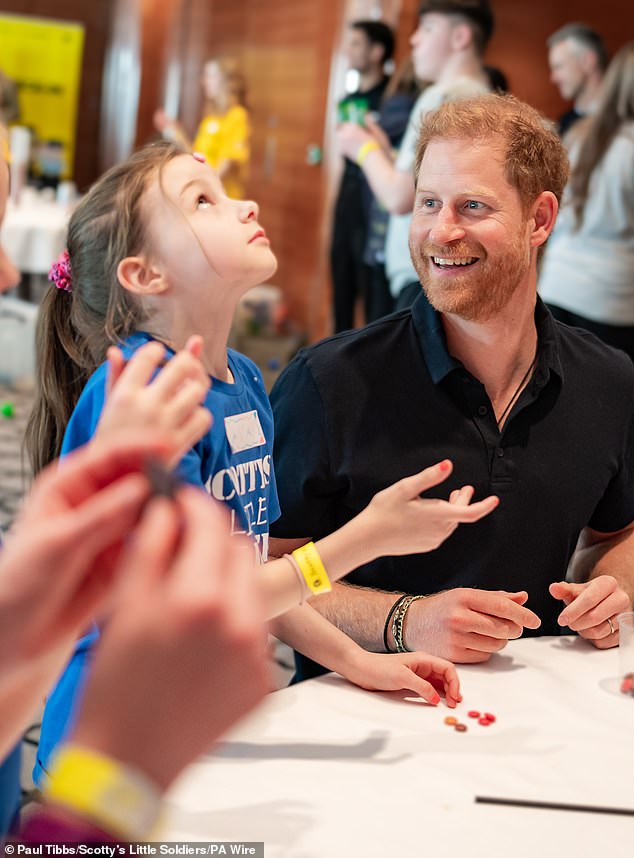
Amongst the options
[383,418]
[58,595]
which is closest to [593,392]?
[383,418]

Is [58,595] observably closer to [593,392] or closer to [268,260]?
[268,260]

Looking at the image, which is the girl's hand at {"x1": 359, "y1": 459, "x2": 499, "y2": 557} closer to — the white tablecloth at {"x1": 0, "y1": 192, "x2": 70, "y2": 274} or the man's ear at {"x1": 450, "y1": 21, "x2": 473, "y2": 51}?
the man's ear at {"x1": 450, "y1": 21, "x2": 473, "y2": 51}

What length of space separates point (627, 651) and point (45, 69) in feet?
39.9

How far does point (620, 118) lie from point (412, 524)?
116 inches

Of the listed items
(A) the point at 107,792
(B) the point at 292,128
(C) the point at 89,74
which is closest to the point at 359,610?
(A) the point at 107,792

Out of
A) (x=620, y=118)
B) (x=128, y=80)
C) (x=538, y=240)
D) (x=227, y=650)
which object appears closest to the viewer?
(x=227, y=650)

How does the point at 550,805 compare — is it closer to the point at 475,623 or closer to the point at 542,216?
the point at 475,623

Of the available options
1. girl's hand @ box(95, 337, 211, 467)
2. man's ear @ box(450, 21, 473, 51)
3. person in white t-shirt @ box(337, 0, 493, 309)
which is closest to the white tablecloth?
person in white t-shirt @ box(337, 0, 493, 309)

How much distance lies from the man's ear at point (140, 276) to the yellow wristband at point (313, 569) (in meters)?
0.47

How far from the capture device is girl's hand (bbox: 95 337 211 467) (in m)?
0.76

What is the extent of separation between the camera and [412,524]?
1169 millimetres

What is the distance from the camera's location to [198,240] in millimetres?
1481

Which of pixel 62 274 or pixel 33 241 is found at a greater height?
pixel 62 274

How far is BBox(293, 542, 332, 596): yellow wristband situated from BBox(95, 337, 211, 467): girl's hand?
1.44ft
